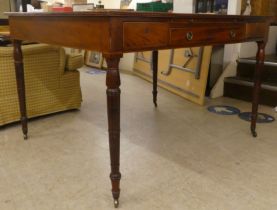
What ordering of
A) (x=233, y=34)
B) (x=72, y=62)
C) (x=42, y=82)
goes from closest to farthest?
(x=233, y=34) < (x=42, y=82) < (x=72, y=62)

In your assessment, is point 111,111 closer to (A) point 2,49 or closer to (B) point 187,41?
(B) point 187,41

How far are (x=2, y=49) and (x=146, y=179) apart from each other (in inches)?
52.1

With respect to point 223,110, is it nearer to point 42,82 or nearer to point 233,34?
point 233,34

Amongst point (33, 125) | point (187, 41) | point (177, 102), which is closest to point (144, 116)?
point (177, 102)

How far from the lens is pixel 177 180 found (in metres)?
1.41

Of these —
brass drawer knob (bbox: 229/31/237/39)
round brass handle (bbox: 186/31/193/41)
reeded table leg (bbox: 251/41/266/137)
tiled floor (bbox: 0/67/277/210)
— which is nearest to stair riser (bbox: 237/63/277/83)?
tiled floor (bbox: 0/67/277/210)

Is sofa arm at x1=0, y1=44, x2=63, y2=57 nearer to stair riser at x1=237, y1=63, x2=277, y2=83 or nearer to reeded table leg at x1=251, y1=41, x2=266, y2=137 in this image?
reeded table leg at x1=251, y1=41, x2=266, y2=137

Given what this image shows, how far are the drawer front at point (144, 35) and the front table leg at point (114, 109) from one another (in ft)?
0.25

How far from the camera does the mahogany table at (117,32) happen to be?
3.43 feet

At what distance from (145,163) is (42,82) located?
1.10 metres

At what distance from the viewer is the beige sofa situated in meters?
2.02

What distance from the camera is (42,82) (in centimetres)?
221

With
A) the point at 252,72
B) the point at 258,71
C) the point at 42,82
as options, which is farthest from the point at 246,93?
the point at 42,82

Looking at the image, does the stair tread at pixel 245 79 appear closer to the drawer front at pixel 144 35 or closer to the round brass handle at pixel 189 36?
the round brass handle at pixel 189 36
